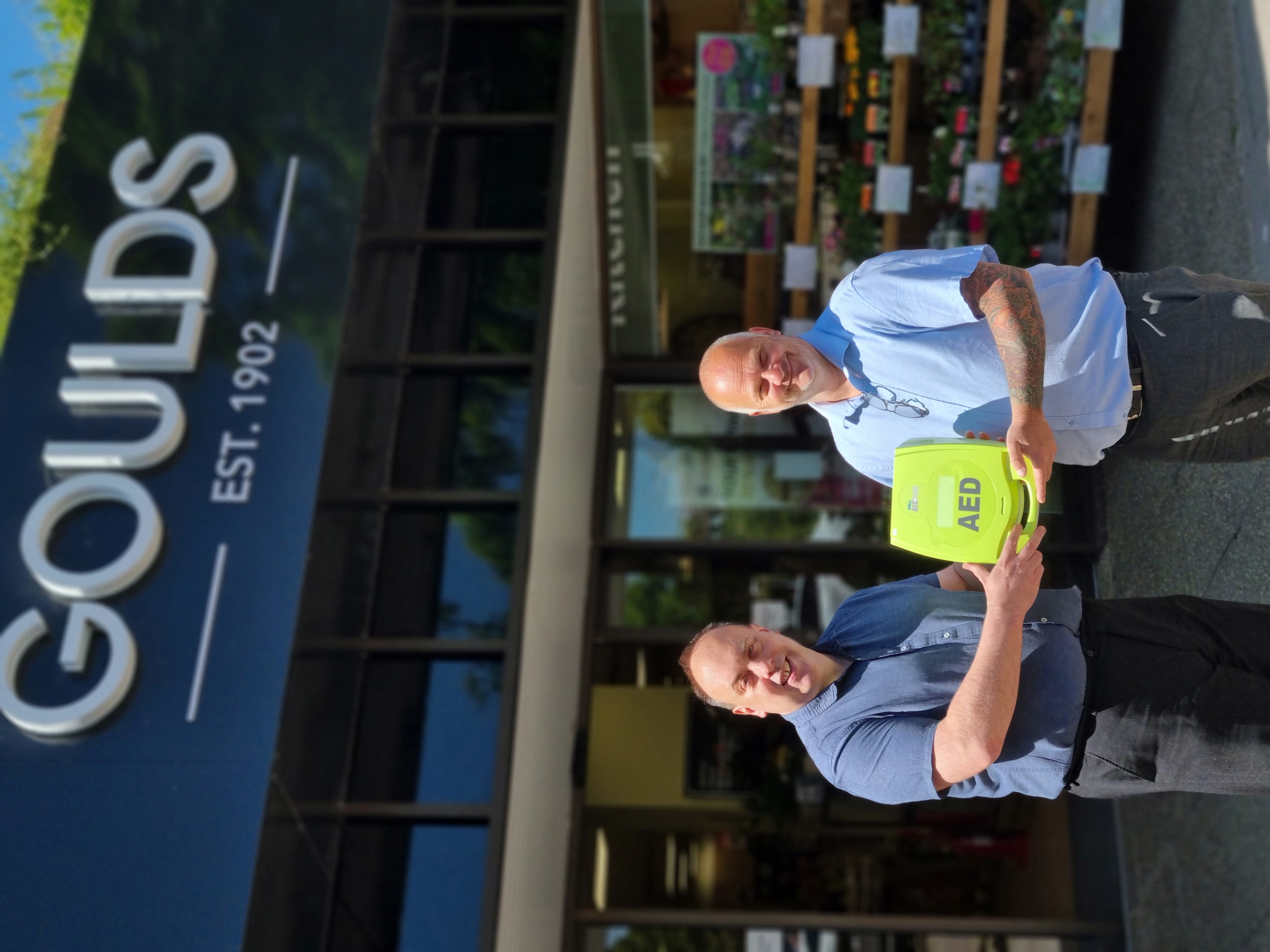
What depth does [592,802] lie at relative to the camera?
6707 millimetres

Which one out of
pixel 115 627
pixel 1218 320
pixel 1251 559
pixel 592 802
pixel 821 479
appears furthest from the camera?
pixel 821 479

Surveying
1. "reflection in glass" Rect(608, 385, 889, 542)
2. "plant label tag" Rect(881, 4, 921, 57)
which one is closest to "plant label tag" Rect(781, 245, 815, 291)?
"reflection in glass" Rect(608, 385, 889, 542)

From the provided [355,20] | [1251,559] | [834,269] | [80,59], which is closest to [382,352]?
[355,20]

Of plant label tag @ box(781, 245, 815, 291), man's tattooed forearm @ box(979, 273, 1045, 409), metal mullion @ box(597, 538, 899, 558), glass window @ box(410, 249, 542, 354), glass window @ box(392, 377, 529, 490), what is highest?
plant label tag @ box(781, 245, 815, 291)

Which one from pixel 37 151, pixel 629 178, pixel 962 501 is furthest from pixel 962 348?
Answer: pixel 37 151

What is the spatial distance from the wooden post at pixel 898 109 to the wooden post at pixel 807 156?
410 millimetres

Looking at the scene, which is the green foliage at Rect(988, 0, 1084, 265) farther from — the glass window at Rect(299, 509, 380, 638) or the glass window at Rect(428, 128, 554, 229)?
the glass window at Rect(299, 509, 380, 638)

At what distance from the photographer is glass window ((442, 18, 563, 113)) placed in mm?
6992

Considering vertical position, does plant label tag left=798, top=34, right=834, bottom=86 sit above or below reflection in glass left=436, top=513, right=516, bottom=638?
above

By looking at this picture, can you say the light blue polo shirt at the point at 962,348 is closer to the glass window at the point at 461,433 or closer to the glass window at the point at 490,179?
the glass window at the point at 461,433

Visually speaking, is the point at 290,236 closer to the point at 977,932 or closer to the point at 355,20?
the point at 355,20

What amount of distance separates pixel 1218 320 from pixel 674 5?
5.21m

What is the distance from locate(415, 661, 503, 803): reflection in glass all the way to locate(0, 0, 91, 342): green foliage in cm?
275

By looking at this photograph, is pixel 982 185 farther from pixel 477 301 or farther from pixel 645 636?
pixel 645 636
